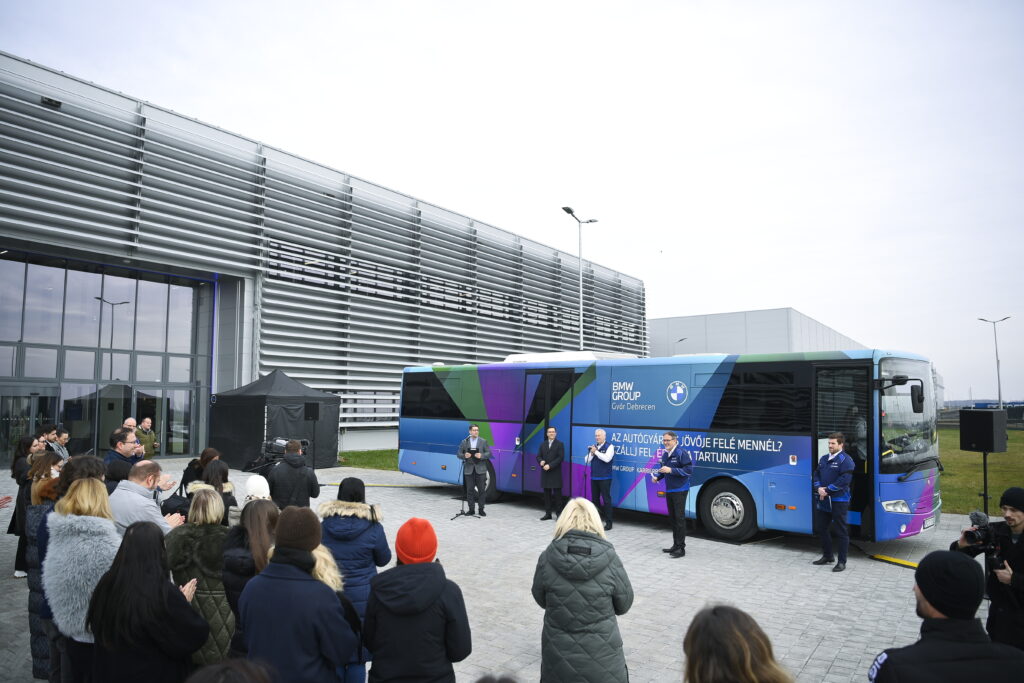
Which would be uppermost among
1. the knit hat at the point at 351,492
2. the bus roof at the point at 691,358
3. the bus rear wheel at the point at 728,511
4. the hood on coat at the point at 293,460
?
the bus roof at the point at 691,358

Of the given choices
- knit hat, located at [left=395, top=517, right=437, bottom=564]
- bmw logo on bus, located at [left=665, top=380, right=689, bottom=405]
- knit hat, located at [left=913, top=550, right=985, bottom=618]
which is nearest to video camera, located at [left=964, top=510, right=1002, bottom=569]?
knit hat, located at [left=913, top=550, right=985, bottom=618]

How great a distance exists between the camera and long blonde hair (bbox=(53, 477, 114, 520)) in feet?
12.1

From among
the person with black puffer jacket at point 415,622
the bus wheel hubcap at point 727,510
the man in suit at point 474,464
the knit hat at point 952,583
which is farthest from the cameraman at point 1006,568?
the man in suit at point 474,464

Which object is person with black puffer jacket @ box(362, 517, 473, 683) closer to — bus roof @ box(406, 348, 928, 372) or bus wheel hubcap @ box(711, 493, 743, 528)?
bus roof @ box(406, 348, 928, 372)

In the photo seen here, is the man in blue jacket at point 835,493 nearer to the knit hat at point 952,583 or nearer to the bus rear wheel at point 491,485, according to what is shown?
the knit hat at point 952,583

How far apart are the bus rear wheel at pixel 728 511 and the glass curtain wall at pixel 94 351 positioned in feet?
58.9

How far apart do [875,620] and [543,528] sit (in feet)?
19.1

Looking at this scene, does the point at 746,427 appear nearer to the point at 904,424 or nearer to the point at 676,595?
the point at 904,424

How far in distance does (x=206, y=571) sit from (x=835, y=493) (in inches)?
304

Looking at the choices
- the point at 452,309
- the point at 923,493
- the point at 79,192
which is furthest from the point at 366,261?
the point at 923,493

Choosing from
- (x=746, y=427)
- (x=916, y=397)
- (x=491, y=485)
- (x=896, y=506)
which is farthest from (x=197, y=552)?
(x=491, y=485)

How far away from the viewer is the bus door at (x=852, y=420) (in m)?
9.05

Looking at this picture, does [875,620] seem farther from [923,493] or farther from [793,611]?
[923,493]

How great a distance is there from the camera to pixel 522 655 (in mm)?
5625
